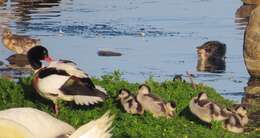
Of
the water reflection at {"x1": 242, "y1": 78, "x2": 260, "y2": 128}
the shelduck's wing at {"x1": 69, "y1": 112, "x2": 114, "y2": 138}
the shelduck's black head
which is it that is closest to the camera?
the shelduck's wing at {"x1": 69, "y1": 112, "x2": 114, "y2": 138}

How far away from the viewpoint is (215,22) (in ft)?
108

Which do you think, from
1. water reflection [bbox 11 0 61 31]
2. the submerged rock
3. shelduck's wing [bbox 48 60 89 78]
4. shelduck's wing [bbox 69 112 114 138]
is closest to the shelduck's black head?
shelduck's wing [bbox 48 60 89 78]

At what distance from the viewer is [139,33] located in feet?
98.9

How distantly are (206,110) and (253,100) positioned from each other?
602 cm

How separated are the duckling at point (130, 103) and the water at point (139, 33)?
6271mm

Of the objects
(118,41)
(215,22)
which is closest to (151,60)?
(118,41)

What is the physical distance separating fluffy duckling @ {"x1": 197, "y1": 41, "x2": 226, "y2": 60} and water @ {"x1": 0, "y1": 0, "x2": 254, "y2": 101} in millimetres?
240

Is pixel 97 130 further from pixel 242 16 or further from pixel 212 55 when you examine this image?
pixel 242 16

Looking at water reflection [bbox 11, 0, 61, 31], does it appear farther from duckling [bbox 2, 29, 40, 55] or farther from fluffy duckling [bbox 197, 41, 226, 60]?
fluffy duckling [bbox 197, 41, 226, 60]

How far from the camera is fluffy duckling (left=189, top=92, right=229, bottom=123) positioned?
1314 cm

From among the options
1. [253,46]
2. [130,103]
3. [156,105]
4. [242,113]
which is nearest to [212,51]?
[253,46]

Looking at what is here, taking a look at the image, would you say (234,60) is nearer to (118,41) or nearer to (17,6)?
(118,41)

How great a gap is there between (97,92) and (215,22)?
2046 cm

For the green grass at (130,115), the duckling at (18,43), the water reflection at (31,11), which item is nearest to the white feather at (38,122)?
the green grass at (130,115)
